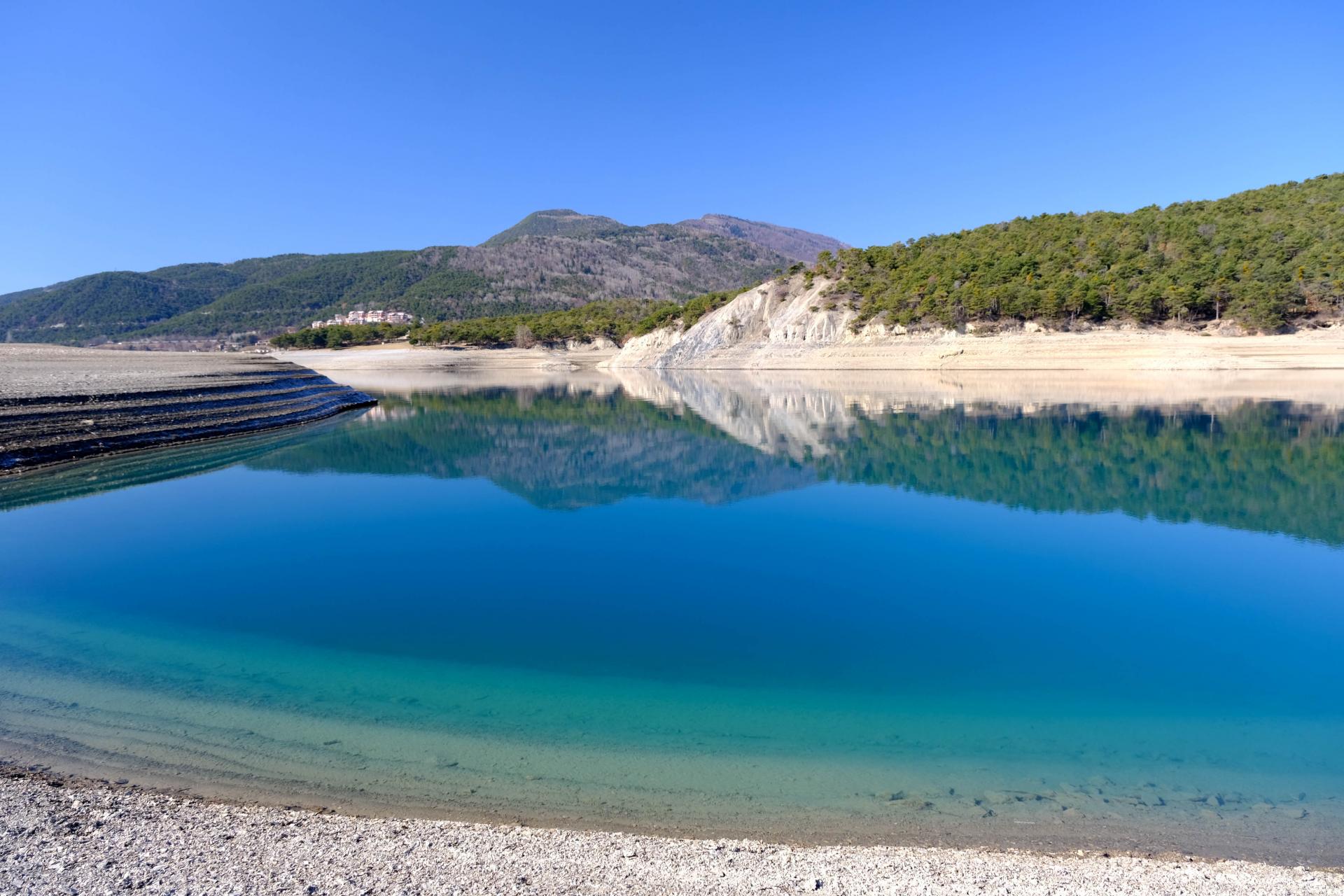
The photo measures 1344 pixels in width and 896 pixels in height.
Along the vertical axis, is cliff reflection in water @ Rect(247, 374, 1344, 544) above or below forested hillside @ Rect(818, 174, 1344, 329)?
below

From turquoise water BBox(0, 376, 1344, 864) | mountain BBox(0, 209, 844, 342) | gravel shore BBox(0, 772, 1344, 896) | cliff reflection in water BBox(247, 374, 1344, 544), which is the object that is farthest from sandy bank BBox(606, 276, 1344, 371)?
mountain BBox(0, 209, 844, 342)

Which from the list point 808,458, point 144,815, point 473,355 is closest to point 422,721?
point 144,815

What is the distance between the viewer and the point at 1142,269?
178ft

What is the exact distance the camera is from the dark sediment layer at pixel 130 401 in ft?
71.0

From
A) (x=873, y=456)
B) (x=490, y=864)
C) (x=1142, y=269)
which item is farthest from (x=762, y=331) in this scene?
(x=490, y=864)

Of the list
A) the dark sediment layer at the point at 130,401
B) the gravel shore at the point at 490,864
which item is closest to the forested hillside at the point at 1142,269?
the dark sediment layer at the point at 130,401

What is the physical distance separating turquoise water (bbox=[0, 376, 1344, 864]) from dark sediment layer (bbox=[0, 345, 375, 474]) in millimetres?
6161

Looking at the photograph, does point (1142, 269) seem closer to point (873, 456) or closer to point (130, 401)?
point (873, 456)

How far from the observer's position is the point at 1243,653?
718 cm

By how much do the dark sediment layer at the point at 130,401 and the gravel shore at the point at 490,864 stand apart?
69.3 feet

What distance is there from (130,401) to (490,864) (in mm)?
29355

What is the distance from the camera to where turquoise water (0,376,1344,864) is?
5062mm

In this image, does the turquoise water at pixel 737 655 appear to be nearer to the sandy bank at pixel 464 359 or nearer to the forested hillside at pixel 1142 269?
the forested hillside at pixel 1142 269

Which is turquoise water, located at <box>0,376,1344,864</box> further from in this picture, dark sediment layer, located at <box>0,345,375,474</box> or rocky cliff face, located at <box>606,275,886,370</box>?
rocky cliff face, located at <box>606,275,886,370</box>
